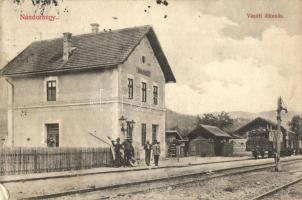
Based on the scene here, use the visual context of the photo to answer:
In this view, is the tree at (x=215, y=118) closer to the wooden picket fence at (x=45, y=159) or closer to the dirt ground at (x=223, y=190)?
the dirt ground at (x=223, y=190)

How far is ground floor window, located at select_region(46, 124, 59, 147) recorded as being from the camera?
10.6 m

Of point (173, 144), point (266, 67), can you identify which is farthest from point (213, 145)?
point (266, 67)

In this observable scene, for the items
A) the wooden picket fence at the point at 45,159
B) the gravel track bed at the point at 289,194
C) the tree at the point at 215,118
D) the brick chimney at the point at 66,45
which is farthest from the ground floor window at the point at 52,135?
the gravel track bed at the point at 289,194

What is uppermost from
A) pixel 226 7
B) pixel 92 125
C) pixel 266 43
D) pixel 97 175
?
pixel 226 7

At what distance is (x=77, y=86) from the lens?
1071cm

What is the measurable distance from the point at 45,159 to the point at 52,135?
1.83 ft

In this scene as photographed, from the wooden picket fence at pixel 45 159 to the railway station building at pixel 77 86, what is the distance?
0.24 m

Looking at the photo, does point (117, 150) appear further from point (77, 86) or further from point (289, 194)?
point (289, 194)

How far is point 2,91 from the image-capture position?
9281mm

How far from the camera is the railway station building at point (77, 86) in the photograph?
10.2 metres

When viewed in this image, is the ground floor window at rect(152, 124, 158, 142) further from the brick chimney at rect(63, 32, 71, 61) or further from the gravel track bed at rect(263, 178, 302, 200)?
the gravel track bed at rect(263, 178, 302, 200)

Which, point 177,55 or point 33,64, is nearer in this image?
point 177,55

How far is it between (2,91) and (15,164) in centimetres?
153

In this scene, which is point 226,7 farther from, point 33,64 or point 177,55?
point 33,64
